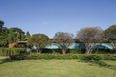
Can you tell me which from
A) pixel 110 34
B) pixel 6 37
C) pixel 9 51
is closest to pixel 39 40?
pixel 9 51

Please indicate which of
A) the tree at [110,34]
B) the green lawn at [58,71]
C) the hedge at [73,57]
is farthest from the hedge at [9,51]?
the tree at [110,34]

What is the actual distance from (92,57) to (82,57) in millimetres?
1401

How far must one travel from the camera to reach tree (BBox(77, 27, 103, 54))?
18.5m

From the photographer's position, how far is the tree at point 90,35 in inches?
730

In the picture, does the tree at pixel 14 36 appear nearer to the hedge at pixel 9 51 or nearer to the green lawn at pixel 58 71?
the hedge at pixel 9 51

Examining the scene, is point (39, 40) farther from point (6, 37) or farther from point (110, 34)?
point (6, 37)

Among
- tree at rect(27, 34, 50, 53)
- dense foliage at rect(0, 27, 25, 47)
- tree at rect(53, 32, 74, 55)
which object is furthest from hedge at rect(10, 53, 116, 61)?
dense foliage at rect(0, 27, 25, 47)

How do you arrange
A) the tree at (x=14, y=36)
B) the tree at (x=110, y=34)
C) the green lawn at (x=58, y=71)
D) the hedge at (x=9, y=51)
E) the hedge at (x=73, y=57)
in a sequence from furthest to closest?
1. the tree at (x=14, y=36)
2. the hedge at (x=9, y=51)
3. the tree at (x=110, y=34)
4. the hedge at (x=73, y=57)
5. the green lawn at (x=58, y=71)

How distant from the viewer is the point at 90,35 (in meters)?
18.8

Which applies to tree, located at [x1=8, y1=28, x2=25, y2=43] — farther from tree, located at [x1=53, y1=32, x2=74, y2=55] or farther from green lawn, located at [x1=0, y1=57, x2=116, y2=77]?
green lawn, located at [x1=0, y1=57, x2=116, y2=77]

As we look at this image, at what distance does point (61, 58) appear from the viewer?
14617 mm

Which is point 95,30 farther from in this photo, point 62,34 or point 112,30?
point 62,34

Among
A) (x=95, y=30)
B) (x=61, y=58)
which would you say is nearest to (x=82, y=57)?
(x=61, y=58)

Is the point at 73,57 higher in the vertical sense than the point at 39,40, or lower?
lower
